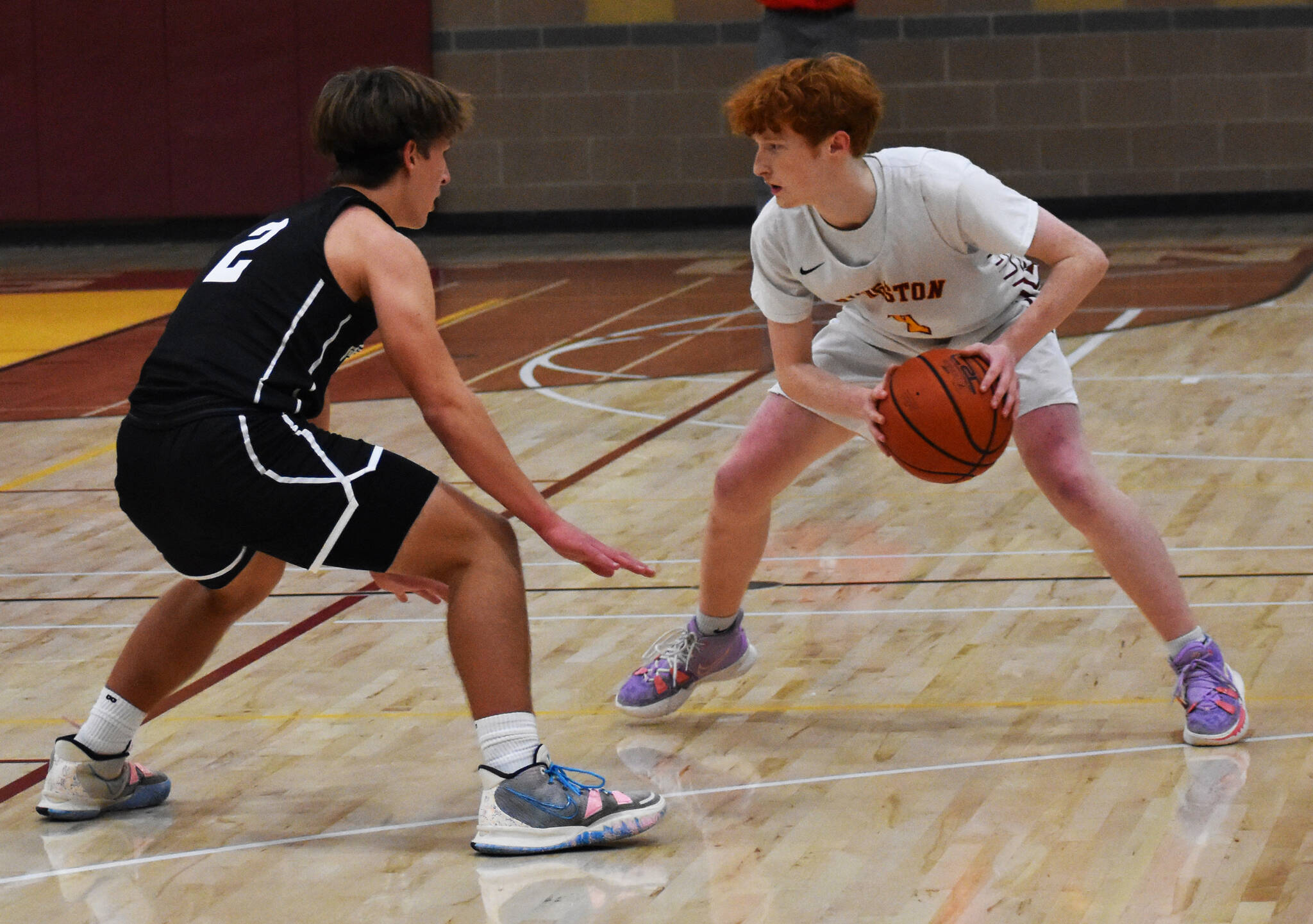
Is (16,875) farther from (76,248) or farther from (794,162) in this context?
(76,248)

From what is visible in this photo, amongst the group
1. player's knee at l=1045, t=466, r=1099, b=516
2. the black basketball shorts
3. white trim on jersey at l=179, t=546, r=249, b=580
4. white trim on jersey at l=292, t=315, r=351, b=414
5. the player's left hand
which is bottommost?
white trim on jersey at l=179, t=546, r=249, b=580

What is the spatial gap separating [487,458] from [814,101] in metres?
0.82

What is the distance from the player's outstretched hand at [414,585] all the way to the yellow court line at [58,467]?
3.00 m

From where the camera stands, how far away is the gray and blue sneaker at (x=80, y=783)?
2.90 metres

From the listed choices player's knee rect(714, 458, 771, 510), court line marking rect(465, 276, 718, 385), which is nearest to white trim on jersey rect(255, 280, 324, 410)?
player's knee rect(714, 458, 771, 510)

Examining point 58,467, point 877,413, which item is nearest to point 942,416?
point 877,413

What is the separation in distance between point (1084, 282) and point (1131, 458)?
2.42 m

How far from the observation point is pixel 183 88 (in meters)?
12.5

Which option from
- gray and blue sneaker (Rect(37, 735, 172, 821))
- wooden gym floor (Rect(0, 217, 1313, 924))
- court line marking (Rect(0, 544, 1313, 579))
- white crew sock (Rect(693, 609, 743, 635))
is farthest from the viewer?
court line marking (Rect(0, 544, 1313, 579))

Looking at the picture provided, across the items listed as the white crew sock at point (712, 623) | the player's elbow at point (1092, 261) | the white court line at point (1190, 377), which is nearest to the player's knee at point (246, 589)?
the white crew sock at point (712, 623)

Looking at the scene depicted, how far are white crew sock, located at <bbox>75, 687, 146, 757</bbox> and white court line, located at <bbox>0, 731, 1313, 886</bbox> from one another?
0.23 m

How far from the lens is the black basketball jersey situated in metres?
2.69

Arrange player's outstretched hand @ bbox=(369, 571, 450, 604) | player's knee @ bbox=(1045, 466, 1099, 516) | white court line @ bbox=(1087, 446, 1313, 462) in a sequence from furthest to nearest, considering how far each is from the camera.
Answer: white court line @ bbox=(1087, 446, 1313, 462) < player's knee @ bbox=(1045, 466, 1099, 516) < player's outstretched hand @ bbox=(369, 571, 450, 604)

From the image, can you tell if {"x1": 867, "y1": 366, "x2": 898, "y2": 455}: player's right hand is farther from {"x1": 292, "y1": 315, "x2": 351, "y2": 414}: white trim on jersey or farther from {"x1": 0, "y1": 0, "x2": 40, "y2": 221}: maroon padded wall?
{"x1": 0, "y1": 0, "x2": 40, "y2": 221}: maroon padded wall
